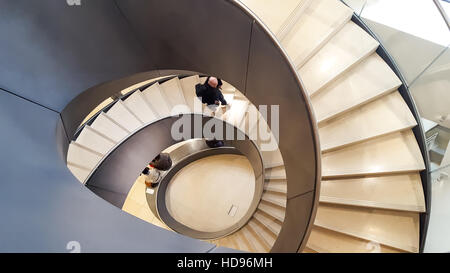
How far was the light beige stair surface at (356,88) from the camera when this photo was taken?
3479mm

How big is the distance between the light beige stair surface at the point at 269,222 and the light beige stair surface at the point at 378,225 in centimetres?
249

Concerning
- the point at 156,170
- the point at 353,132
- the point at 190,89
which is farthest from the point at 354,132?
the point at 156,170

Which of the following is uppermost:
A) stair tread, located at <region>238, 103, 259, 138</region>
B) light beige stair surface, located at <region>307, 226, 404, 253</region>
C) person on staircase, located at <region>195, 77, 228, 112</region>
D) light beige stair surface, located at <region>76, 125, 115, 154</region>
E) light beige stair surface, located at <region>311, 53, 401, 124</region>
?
person on staircase, located at <region>195, 77, 228, 112</region>

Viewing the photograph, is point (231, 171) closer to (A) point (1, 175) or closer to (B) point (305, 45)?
(B) point (305, 45)

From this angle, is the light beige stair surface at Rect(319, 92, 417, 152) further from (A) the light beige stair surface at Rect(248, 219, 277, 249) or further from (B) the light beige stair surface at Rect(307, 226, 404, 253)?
(A) the light beige stair surface at Rect(248, 219, 277, 249)

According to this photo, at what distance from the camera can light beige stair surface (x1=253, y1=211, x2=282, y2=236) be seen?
19.2ft

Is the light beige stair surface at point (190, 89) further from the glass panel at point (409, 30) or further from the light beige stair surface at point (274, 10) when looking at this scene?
the glass panel at point (409, 30)

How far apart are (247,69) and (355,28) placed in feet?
6.35

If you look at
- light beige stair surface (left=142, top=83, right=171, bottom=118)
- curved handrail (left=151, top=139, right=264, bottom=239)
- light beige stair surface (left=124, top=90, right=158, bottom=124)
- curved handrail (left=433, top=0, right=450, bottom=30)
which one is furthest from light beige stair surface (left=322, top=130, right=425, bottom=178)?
light beige stair surface (left=124, top=90, right=158, bottom=124)

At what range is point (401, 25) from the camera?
324 cm

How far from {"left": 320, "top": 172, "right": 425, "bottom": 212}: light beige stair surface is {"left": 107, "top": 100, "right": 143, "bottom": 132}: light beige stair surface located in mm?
4302

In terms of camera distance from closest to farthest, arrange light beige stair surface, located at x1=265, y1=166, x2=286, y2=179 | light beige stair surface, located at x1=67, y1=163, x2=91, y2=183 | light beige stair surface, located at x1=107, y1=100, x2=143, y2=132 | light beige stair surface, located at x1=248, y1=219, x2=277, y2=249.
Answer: light beige stair surface, located at x1=67, y1=163, x2=91, y2=183 → light beige stair surface, located at x1=107, y1=100, x2=143, y2=132 → light beige stair surface, located at x1=248, y1=219, x2=277, y2=249 → light beige stair surface, located at x1=265, y1=166, x2=286, y2=179

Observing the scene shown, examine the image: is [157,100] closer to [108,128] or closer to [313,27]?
[108,128]

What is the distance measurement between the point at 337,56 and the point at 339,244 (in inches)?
110
